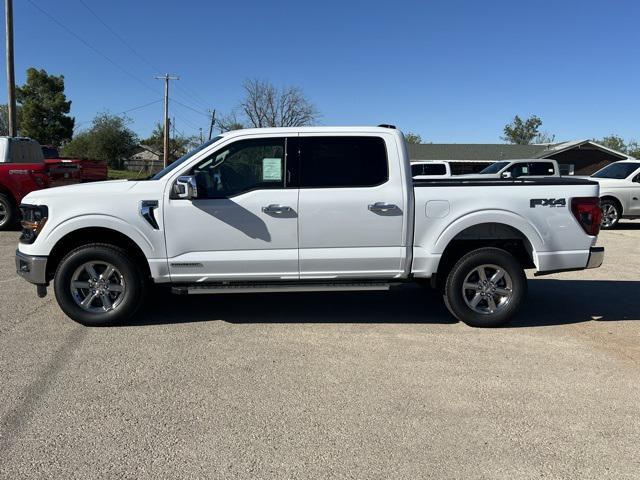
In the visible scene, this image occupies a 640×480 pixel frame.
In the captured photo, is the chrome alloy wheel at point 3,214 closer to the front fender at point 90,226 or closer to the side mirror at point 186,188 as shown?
the front fender at point 90,226

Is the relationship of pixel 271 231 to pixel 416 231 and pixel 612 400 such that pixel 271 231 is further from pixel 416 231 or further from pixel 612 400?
pixel 612 400

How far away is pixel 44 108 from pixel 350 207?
173 feet

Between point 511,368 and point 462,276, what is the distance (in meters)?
1.20

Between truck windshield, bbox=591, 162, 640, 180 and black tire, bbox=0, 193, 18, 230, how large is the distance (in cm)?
1513

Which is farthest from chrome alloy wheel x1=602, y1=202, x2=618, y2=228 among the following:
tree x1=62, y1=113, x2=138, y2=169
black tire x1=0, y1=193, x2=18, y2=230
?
tree x1=62, y1=113, x2=138, y2=169

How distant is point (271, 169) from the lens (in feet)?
16.8

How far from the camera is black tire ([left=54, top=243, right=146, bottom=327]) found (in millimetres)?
5043

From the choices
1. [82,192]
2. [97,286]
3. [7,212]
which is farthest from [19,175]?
[97,286]

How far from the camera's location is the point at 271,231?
5.04m

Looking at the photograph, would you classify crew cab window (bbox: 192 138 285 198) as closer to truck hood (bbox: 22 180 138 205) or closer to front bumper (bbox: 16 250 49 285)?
truck hood (bbox: 22 180 138 205)

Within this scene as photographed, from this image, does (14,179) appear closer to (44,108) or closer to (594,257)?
(594,257)

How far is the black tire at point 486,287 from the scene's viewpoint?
527cm

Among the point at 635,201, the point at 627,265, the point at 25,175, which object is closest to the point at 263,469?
the point at 627,265

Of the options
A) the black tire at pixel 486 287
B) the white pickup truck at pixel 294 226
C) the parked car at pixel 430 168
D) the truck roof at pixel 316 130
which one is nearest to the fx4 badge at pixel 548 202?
the white pickup truck at pixel 294 226
